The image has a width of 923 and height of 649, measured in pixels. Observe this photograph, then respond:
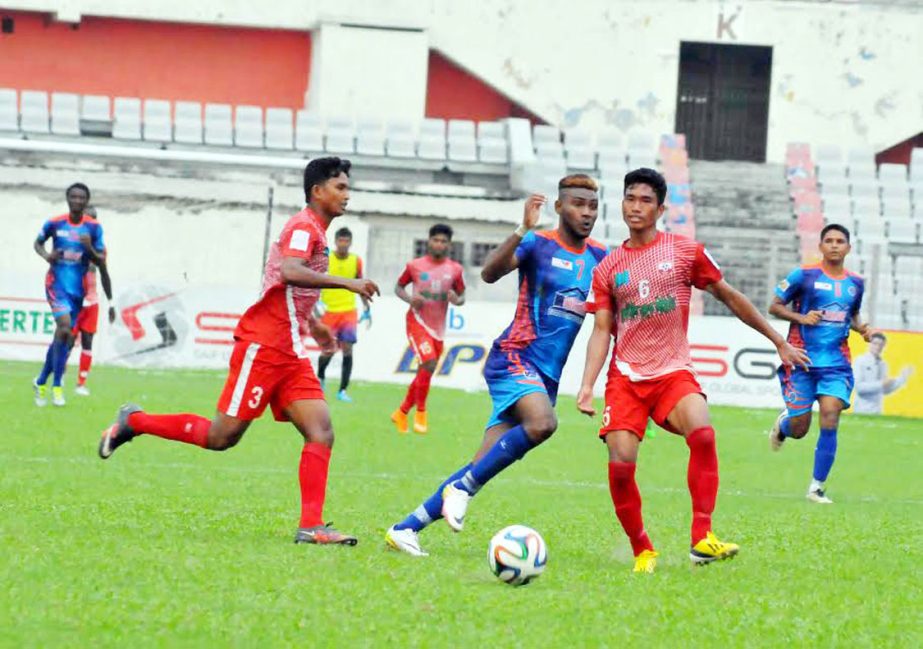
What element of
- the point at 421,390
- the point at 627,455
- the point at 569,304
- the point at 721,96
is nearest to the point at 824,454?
the point at 569,304

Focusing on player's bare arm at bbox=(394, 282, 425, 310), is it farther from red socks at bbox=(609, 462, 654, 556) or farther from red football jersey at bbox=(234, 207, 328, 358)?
red socks at bbox=(609, 462, 654, 556)

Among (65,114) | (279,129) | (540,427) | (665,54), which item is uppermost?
(665,54)

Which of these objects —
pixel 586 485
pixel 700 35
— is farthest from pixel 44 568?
pixel 700 35

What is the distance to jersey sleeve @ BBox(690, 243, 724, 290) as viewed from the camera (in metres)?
8.97

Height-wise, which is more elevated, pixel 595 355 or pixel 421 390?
pixel 595 355

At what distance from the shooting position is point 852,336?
25.4 m

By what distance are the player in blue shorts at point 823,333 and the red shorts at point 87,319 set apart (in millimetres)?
8894

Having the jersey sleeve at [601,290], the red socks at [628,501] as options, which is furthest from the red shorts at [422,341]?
the red socks at [628,501]

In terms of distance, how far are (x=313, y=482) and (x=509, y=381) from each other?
1.22m

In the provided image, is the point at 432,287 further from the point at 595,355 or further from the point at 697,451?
the point at 697,451

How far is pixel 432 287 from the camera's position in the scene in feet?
64.1

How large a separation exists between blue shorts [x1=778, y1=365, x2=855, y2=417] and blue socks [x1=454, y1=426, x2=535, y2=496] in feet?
17.1

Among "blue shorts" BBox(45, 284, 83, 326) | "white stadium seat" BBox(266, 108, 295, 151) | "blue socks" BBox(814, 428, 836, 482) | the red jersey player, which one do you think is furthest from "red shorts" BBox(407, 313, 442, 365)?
"white stadium seat" BBox(266, 108, 295, 151)

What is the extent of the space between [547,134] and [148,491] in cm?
2809
